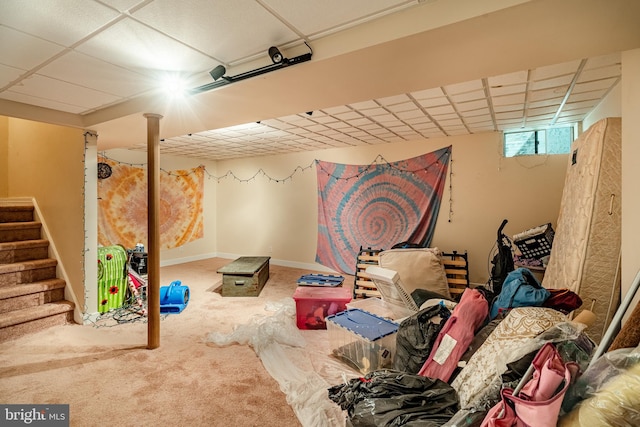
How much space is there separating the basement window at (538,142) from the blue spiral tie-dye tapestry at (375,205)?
814mm

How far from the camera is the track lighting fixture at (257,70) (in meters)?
1.74

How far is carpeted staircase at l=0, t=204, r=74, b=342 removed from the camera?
2965 millimetres

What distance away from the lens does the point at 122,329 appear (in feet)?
10.2

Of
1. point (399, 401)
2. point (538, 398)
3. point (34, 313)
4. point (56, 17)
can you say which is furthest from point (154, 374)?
point (538, 398)

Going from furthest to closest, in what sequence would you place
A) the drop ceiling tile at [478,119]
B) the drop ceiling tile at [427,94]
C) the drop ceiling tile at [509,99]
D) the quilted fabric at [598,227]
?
the drop ceiling tile at [478,119], the drop ceiling tile at [509,99], the drop ceiling tile at [427,94], the quilted fabric at [598,227]

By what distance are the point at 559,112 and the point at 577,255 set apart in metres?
2.08

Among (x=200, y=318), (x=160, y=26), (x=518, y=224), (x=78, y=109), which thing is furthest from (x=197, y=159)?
(x=518, y=224)

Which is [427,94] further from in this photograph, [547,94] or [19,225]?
[19,225]

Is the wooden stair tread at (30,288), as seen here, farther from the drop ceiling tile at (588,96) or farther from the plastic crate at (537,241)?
the drop ceiling tile at (588,96)

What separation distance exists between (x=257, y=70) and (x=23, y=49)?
137 cm

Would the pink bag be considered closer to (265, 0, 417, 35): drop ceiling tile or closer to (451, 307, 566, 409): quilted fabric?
(451, 307, 566, 409): quilted fabric

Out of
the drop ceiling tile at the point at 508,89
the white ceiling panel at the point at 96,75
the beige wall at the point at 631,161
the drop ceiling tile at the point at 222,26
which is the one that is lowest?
the beige wall at the point at 631,161

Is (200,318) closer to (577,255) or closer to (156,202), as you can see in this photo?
(156,202)

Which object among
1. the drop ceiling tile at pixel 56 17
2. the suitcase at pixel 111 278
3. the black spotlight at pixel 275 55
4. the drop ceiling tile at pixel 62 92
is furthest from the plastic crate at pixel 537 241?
the suitcase at pixel 111 278
